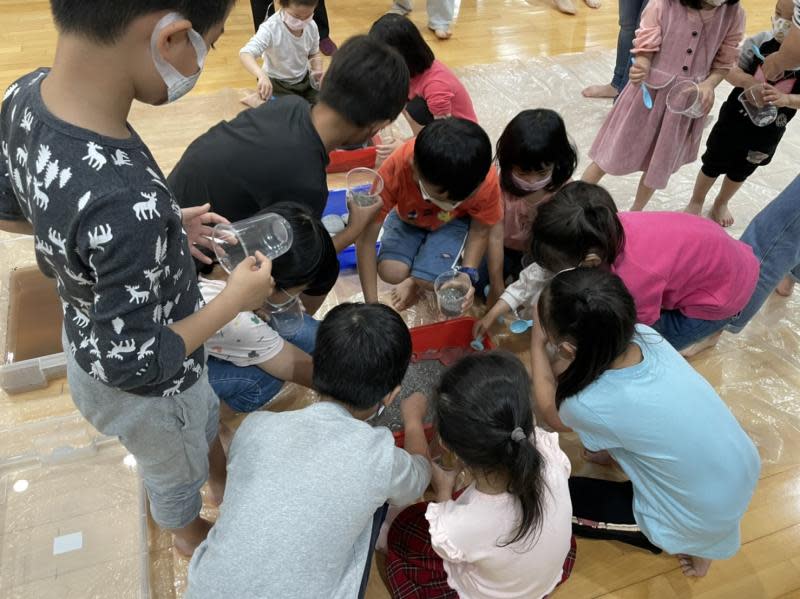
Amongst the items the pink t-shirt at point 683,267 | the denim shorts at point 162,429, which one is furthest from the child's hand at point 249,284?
the pink t-shirt at point 683,267

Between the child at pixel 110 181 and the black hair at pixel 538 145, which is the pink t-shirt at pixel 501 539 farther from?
the black hair at pixel 538 145

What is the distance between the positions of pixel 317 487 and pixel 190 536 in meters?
0.50

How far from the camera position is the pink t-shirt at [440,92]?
78.8 inches

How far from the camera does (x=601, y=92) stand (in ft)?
9.22

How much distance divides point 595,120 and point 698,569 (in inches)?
78.3

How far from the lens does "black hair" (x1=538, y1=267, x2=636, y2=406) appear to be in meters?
1.09

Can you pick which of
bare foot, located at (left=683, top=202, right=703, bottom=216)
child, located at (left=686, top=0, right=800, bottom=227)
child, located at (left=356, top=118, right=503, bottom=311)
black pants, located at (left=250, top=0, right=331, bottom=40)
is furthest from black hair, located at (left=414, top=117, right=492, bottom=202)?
black pants, located at (left=250, top=0, right=331, bottom=40)

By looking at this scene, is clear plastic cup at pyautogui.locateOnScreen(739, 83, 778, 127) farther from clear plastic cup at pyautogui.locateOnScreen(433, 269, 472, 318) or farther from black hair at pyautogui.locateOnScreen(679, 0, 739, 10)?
clear plastic cup at pyautogui.locateOnScreen(433, 269, 472, 318)

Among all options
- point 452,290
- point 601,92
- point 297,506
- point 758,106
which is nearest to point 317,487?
point 297,506

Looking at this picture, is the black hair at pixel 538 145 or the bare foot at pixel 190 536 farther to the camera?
the black hair at pixel 538 145

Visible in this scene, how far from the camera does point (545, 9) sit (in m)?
3.69

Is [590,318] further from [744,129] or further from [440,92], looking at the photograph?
[744,129]

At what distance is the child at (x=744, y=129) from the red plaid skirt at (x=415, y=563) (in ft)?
4.83

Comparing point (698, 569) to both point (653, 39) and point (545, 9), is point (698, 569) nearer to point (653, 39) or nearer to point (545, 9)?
point (653, 39)
